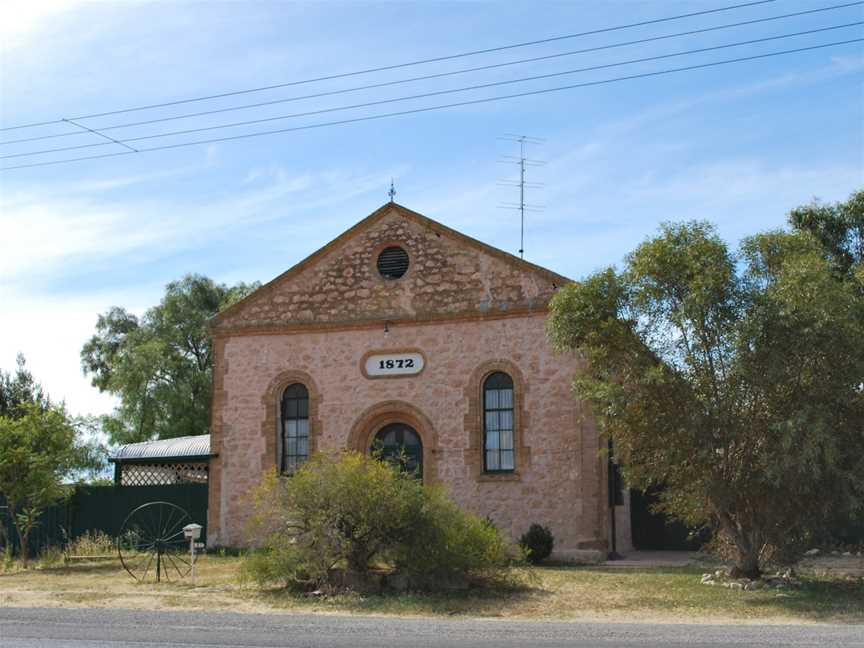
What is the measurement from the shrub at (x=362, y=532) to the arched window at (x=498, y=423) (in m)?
5.57

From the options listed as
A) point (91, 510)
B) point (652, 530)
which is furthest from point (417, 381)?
point (91, 510)

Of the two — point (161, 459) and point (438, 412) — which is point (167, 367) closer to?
point (161, 459)

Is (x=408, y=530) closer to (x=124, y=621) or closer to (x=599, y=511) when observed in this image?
(x=124, y=621)

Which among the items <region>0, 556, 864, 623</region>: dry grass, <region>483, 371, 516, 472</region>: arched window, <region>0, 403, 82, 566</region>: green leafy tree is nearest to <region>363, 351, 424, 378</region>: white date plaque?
<region>483, 371, 516, 472</region>: arched window

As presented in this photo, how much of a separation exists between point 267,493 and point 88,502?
33.3 feet

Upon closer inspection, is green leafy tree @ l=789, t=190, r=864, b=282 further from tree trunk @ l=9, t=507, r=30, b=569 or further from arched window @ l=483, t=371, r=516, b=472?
tree trunk @ l=9, t=507, r=30, b=569

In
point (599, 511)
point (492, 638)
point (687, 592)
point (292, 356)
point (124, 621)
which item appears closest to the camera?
point (492, 638)

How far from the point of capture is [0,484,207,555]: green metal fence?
79.8 ft


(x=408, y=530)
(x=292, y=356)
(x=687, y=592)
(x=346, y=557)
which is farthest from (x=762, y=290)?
(x=292, y=356)

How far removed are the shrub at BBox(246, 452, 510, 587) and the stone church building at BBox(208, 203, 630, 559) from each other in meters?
5.21

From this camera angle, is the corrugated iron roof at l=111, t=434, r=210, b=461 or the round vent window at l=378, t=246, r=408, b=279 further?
the corrugated iron roof at l=111, t=434, r=210, b=461

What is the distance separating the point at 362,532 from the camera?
15.5 metres

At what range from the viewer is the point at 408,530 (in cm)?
1566

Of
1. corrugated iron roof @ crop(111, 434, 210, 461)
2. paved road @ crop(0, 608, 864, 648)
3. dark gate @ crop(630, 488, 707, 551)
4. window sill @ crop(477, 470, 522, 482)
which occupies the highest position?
corrugated iron roof @ crop(111, 434, 210, 461)
